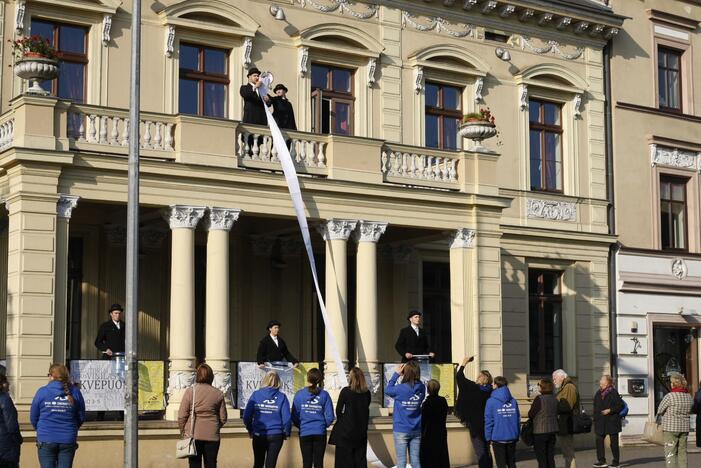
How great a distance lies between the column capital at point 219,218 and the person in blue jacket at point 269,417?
489cm

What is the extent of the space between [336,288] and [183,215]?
3104 mm

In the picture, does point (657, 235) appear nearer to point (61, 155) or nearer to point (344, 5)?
point (344, 5)

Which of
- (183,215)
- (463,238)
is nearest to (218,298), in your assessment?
(183,215)

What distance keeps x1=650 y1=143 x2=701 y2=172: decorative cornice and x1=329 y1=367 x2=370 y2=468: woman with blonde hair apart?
53.0 feet

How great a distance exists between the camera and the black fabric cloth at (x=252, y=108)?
21812 millimetres

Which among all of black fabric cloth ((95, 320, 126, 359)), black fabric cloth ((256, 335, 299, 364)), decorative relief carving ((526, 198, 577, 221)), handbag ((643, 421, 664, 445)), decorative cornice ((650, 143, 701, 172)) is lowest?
handbag ((643, 421, 664, 445))

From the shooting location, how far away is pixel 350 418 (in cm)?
1648

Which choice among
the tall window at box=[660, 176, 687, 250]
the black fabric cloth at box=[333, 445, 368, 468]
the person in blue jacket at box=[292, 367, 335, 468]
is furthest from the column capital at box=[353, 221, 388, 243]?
the tall window at box=[660, 176, 687, 250]

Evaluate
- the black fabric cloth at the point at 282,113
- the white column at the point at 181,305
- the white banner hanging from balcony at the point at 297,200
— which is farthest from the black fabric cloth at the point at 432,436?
the black fabric cloth at the point at 282,113

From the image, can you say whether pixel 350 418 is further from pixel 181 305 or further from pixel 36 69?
pixel 36 69

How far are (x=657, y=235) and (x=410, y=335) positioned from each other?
10.6m

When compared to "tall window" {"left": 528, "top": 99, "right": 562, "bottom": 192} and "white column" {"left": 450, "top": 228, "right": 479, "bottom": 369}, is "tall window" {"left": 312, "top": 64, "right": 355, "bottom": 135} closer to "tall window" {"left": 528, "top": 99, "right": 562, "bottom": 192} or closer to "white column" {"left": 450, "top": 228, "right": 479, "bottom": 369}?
"white column" {"left": 450, "top": 228, "right": 479, "bottom": 369}

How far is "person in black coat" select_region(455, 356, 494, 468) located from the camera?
18641 millimetres

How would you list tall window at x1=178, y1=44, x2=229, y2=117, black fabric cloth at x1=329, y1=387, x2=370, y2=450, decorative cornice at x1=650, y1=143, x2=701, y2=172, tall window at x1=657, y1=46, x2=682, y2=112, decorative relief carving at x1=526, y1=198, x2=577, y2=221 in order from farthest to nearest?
tall window at x1=657, y1=46, x2=682, y2=112 < decorative cornice at x1=650, y1=143, x2=701, y2=172 < decorative relief carving at x1=526, y1=198, x2=577, y2=221 < tall window at x1=178, y1=44, x2=229, y2=117 < black fabric cloth at x1=329, y1=387, x2=370, y2=450
